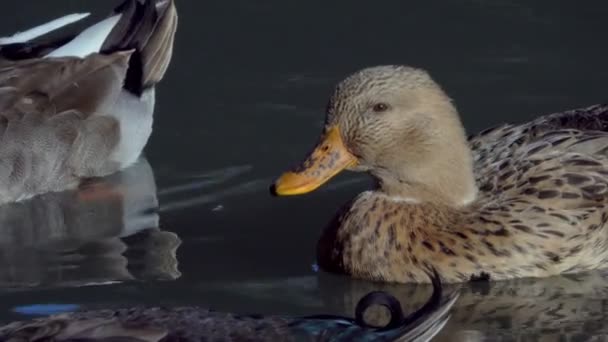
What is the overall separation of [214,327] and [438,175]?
8.96 feet

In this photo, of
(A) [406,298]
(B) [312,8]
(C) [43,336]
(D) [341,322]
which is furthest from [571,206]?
(B) [312,8]

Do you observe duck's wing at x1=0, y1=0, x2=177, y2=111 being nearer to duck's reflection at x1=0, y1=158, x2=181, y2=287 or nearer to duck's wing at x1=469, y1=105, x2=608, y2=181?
duck's reflection at x1=0, y1=158, x2=181, y2=287

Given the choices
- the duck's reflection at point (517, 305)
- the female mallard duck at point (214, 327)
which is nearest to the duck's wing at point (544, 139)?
the duck's reflection at point (517, 305)

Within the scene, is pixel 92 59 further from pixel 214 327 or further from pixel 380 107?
pixel 214 327

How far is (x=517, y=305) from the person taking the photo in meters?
9.01

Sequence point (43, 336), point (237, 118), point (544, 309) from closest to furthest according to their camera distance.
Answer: point (43, 336) → point (544, 309) → point (237, 118)

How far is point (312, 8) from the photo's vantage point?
1332cm

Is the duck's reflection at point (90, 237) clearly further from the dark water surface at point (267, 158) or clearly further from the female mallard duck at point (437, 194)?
the female mallard duck at point (437, 194)

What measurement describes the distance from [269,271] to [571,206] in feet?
4.97

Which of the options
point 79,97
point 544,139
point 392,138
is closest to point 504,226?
point 544,139

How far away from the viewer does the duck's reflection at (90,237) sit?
9.52 meters

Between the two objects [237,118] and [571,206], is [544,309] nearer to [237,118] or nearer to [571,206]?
[571,206]

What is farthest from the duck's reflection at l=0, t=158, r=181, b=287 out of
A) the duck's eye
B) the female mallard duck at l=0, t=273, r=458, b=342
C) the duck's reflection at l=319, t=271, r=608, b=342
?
the female mallard duck at l=0, t=273, r=458, b=342

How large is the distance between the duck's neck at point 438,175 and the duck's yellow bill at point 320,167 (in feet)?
0.87
